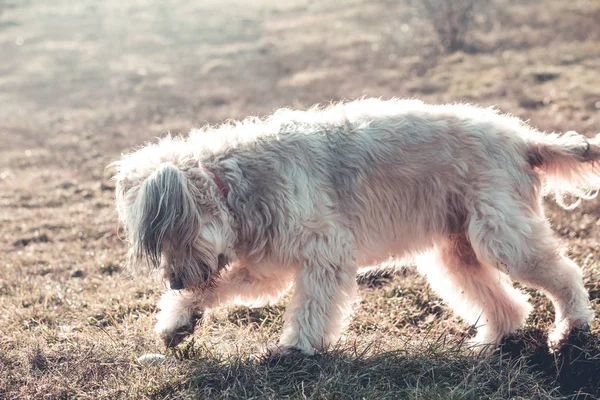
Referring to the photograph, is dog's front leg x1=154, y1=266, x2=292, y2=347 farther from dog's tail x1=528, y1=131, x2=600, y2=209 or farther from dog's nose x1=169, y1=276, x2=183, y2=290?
dog's tail x1=528, y1=131, x2=600, y2=209

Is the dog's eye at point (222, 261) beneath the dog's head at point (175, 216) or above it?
beneath

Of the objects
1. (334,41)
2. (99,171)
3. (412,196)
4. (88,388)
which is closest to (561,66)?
(334,41)

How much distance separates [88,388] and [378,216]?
2145mm

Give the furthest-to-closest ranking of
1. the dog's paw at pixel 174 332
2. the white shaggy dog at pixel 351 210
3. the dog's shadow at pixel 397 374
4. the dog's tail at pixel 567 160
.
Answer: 1. the dog's tail at pixel 567 160
2. the dog's paw at pixel 174 332
3. the white shaggy dog at pixel 351 210
4. the dog's shadow at pixel 397 374

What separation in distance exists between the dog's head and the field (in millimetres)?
621

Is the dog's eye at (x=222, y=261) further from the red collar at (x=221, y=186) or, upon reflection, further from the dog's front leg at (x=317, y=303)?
the dog's front leg at (x=317, y=303)

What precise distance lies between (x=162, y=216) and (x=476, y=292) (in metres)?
2.35

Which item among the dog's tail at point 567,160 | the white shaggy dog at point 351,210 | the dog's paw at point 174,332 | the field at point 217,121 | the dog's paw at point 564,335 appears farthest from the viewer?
the dog's tail at point 567,160

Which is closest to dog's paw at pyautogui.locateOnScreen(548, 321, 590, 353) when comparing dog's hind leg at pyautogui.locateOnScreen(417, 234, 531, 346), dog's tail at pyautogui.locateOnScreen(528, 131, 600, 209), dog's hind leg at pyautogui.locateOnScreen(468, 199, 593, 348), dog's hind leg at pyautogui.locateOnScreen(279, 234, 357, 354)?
dog's hind leg at pyautogui.locateOnScreen(468, 199, 593, 348)

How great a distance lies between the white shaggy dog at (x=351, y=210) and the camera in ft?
14.2

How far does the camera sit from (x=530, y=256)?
4508 mm

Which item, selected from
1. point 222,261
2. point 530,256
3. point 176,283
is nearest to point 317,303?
point 222,261

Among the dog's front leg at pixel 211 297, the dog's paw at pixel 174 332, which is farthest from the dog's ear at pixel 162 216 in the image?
the dog's paw at pixel 174 332

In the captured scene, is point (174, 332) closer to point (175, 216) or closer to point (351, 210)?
point (175, 216)
